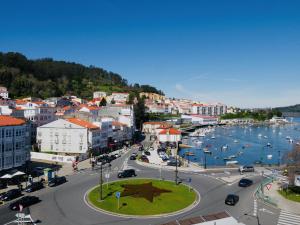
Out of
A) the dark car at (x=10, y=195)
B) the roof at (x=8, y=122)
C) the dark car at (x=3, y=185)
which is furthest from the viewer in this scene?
the roof at (x=8, y=122)

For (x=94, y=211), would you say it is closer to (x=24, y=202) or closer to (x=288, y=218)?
(x=24, y=202)

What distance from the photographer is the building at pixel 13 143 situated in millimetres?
57656

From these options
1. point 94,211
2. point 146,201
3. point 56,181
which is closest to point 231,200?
point 146,201

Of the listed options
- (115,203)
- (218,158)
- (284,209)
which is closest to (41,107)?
(218,158)

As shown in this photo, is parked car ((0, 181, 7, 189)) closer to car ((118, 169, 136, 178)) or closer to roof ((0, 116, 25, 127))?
roof ((0, 116, 25, 127))

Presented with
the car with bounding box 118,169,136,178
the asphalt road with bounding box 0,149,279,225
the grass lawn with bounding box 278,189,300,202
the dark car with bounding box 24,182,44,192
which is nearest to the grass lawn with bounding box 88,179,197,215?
the asphalt road with bounding box 0,149,279,225

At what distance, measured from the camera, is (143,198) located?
46719 millimetres

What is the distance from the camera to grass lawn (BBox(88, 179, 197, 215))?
41.7m

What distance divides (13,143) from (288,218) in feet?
147

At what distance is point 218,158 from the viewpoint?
374 ft

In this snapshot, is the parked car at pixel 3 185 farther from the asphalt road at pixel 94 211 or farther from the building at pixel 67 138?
the building at pixel 67 138

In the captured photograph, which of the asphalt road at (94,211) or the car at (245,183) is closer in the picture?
the asphalt road at (94,211)

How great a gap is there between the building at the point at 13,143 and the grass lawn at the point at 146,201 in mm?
17747

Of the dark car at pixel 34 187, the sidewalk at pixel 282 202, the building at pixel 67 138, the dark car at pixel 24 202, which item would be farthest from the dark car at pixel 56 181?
the sidewalk at pixel 282 202
